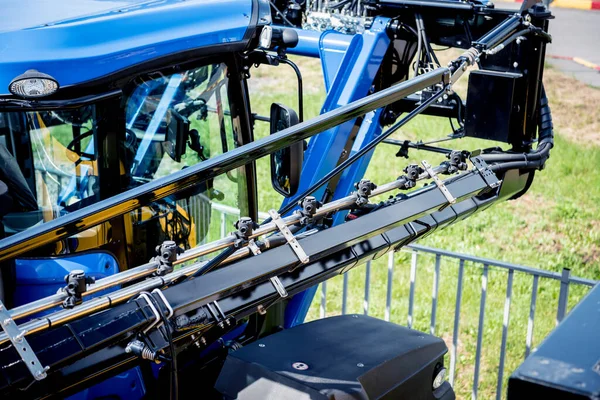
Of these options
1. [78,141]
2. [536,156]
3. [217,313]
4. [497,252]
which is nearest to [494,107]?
[536,156]

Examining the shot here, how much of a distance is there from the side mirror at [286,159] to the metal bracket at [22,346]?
4.48 feet

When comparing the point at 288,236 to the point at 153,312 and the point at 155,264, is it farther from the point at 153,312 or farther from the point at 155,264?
the point at 153,312

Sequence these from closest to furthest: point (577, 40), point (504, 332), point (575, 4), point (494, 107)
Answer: point (494, 107)
point (504, 332)
point (577, 40)
point (575, 4)

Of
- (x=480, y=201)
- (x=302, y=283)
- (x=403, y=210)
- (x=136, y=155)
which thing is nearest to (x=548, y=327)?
(x=480, y=201)

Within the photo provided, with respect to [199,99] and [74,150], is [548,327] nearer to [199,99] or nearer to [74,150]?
[199,99]

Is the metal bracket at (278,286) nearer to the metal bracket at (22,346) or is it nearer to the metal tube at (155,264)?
the metal tube at (155,264)

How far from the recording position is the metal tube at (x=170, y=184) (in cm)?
223

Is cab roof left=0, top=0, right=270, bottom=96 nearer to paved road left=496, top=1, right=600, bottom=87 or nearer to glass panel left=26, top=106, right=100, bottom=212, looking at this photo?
glass panel left=26, top=106, right=100, bottom=212

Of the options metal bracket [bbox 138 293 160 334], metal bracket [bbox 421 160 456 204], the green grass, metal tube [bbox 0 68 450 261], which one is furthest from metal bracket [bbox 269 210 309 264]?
the green grass

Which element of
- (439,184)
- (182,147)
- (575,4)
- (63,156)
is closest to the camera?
(63,156)

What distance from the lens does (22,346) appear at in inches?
84.6

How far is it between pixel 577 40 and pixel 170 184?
15207 millimetres

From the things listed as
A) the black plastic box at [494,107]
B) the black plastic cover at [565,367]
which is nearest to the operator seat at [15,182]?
the black plastic cover at [565,367]

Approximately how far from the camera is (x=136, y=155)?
2943 mm
